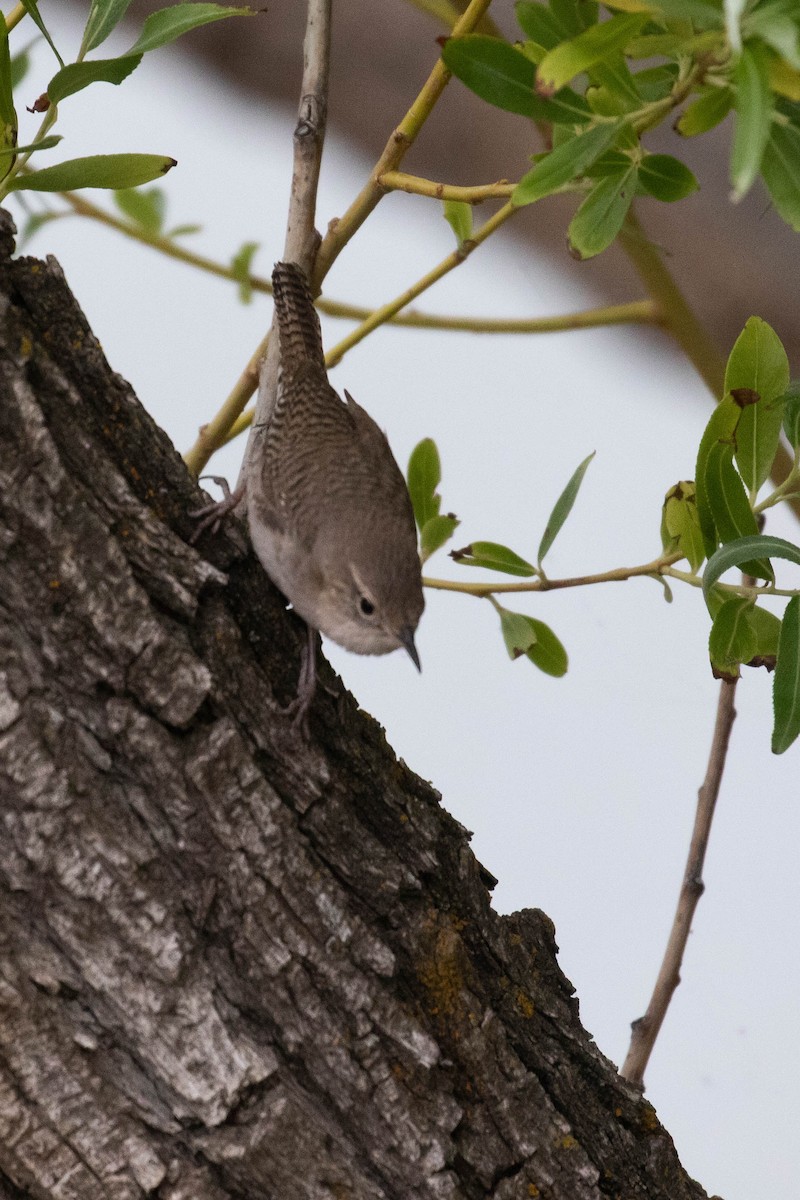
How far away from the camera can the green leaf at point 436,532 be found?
86.7 inches

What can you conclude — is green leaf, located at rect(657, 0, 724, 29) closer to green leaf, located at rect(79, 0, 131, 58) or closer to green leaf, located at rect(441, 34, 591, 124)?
green leaf, located at rect(441, 34, 591, 124)

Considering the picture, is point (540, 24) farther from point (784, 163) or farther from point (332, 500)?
point (332, 500)

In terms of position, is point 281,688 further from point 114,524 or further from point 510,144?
point 510,144

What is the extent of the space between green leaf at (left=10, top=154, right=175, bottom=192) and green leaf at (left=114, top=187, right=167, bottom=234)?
1.05 meters

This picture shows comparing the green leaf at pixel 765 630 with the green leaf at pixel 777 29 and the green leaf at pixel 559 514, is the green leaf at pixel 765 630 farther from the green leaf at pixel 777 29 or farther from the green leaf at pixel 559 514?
the green leaf at pixel 777 29

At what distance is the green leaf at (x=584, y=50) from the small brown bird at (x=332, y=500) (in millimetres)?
977

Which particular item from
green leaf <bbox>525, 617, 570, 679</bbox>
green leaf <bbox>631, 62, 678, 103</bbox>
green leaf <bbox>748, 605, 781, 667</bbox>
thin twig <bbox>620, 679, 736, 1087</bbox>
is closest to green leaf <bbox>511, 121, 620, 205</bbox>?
green leaf <bbox>631, 62, 678, 103</bbox>

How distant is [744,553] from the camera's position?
5.17 ft

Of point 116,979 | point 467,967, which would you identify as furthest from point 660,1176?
point 116,979

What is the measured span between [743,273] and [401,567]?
3.83 m

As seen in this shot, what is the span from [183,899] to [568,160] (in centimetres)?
94

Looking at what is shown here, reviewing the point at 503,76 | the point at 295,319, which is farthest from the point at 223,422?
the point at 503,76

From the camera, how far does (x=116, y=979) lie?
1441 mm

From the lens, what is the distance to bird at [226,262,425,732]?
2146 millimetres
